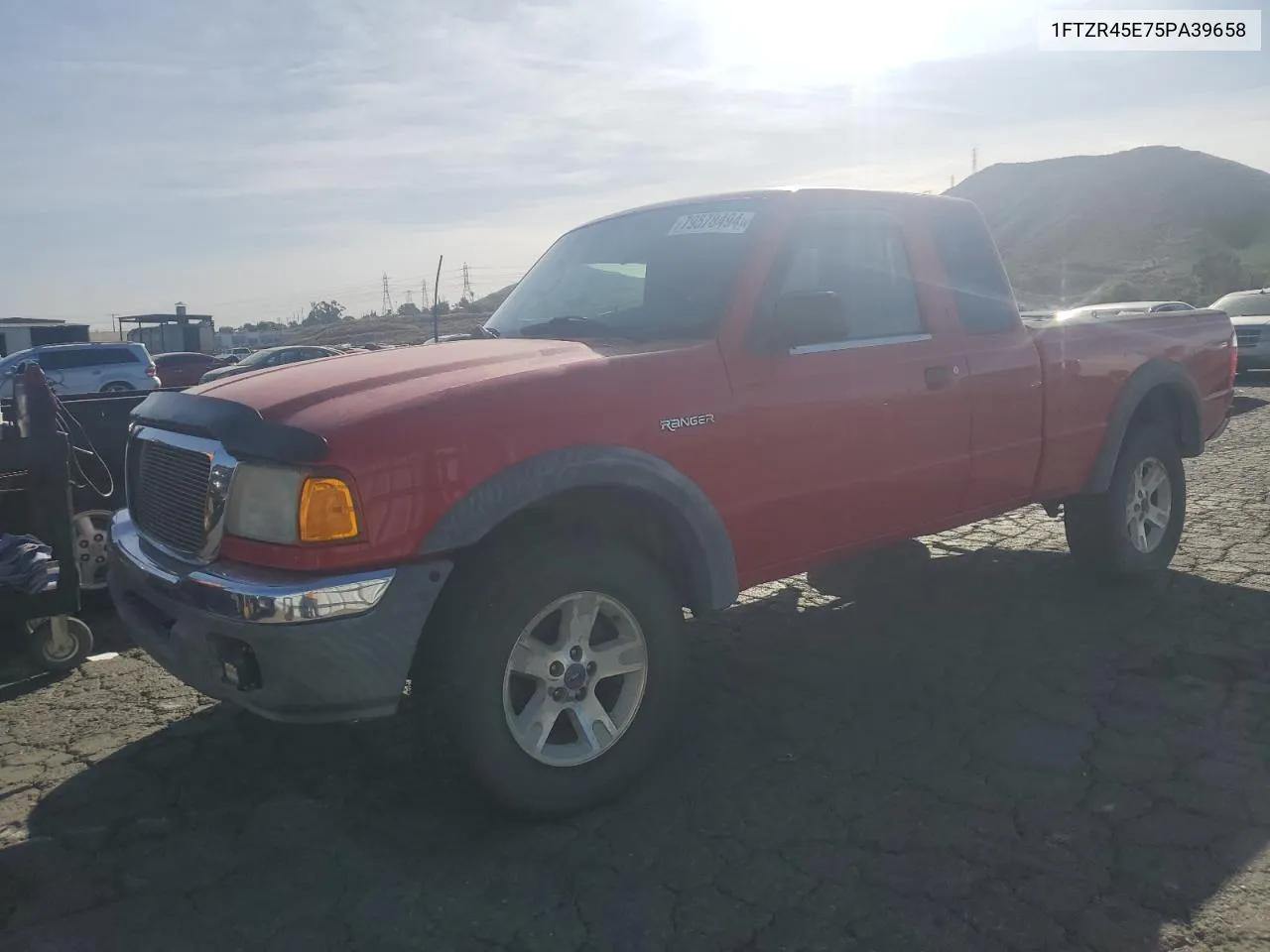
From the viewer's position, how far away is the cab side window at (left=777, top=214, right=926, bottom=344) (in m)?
4.14

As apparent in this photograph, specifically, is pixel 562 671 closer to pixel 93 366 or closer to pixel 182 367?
pixel 93 366

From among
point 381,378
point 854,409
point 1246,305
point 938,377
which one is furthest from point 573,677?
point 1246,305

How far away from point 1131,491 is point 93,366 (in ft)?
80.8

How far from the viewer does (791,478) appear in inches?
151

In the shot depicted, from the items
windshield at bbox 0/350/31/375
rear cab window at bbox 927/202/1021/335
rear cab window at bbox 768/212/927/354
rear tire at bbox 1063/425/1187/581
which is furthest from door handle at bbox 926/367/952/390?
windshield at bbox 0/350/31/375

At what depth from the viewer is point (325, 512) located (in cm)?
285

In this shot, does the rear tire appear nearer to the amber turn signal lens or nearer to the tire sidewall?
the tire sidewall

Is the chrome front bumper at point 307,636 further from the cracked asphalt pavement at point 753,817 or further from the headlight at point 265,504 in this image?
the cracked asphalt pavement at point 753,817

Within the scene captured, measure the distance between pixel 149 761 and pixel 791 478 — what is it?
2.59 metres

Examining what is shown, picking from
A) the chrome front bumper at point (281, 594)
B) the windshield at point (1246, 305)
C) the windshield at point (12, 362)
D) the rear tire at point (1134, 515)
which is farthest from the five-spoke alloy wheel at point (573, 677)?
the windshield at point (12, 362)

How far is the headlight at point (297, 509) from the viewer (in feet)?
9.34

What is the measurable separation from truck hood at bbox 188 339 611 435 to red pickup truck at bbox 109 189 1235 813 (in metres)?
0.02

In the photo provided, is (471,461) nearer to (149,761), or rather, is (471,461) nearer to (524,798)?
(524,798)

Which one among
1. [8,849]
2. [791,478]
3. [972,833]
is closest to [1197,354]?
[791,478]
